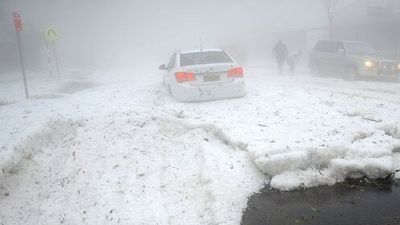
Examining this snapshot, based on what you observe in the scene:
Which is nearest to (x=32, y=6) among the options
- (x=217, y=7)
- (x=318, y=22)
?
(x=217, y=7)

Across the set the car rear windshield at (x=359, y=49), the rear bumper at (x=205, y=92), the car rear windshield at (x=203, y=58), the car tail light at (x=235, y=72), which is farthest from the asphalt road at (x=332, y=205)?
the car rear windshield at (x=359, y=49)

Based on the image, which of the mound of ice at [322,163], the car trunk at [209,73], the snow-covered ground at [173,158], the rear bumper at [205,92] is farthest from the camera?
the rear bumper at [205,92]

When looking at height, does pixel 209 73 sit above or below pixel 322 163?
above

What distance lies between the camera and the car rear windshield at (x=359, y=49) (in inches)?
683

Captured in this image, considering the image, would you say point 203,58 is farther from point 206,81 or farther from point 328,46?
point 328,46

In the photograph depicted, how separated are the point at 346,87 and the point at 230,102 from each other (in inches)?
286

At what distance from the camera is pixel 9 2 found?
147 ft

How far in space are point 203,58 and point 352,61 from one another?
998 centimetres

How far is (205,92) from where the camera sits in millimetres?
9172

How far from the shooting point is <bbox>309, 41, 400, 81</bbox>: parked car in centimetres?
1652

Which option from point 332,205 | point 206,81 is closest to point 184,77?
point 206,81

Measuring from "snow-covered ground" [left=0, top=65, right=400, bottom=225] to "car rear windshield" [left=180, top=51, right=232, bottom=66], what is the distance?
5.43 feet

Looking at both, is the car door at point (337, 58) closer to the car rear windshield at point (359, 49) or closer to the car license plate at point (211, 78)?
the car rear windshield at point (359, 49)

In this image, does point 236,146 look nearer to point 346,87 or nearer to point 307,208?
point 307,208
